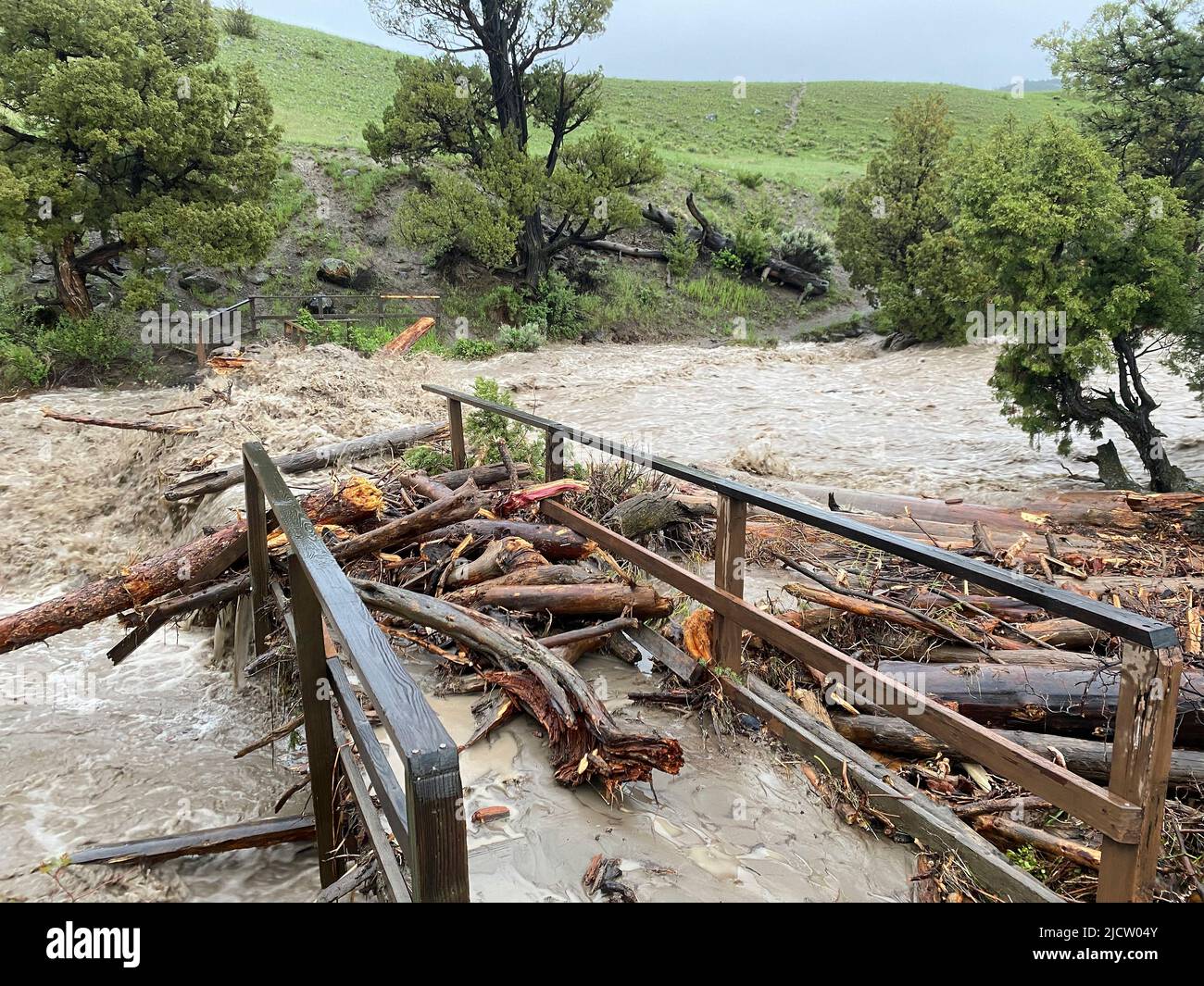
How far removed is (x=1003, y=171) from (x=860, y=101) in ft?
165

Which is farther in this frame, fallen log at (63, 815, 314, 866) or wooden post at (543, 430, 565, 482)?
wooden post at (543, 430, 565, 482)

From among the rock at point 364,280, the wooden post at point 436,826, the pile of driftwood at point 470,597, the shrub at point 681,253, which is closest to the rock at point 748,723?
the pile of driftwood at point 470,597

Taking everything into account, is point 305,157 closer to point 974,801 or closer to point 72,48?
point 72,48

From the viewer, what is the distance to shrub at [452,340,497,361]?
1869 centimetres

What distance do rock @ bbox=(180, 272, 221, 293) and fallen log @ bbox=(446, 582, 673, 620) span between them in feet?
57.9

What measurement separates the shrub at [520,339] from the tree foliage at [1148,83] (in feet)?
40.3

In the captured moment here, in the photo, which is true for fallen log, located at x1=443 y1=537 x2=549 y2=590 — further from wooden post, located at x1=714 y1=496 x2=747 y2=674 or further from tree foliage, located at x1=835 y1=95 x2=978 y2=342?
tree foliage, located at x1=835 y1=95 x2=978 y2=342

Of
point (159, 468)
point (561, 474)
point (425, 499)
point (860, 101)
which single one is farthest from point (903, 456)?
point (860, 101)

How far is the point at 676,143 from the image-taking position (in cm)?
4025

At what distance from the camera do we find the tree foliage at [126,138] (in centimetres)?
1370

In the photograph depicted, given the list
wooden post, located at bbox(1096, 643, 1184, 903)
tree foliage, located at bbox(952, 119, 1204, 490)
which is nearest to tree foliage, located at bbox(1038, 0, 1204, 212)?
tree foliage, located at bbox(952, 119, 1204, 490)

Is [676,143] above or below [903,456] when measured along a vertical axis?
above

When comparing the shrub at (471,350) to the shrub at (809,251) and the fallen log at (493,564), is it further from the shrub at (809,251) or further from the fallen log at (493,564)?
the fallen log at (493,564)
